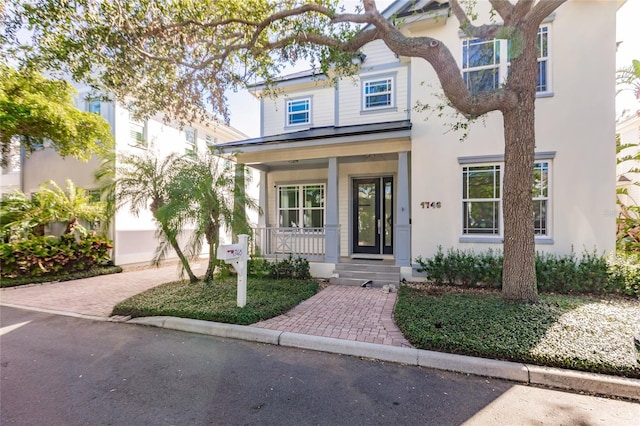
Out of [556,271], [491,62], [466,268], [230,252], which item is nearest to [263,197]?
[230,252]

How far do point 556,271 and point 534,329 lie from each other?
3237mm

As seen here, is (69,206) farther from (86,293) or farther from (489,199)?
(489,199)

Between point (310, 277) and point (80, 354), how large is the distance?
539 centimetres

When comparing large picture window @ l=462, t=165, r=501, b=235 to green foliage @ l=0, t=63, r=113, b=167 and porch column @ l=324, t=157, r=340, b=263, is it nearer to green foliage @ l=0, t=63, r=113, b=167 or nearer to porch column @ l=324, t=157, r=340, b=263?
porch column @ l=324, t=157, r=340, b=263

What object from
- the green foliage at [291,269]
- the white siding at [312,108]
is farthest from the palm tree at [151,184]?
the white siding at [312,108]

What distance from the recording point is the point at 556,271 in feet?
21.1

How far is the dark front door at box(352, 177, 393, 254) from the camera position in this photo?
32.2 ft

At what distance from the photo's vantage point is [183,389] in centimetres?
319

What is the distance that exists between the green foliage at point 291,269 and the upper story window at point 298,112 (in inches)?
227

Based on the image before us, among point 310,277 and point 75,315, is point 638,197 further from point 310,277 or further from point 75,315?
point 75,315

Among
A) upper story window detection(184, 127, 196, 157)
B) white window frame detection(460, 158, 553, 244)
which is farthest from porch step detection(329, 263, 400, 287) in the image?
upper story window detection(184, 127, 196, 157)

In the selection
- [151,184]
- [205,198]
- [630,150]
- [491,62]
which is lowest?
[205,198]

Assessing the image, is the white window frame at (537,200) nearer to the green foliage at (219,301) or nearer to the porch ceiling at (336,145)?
the porch ceiling at (336,145)

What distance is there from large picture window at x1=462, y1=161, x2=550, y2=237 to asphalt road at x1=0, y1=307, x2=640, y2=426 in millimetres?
5045
